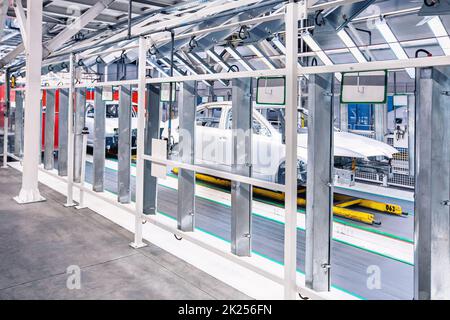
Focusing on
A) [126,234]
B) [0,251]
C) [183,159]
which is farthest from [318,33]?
[0,251]

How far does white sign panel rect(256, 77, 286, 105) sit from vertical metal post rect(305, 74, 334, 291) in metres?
0.26

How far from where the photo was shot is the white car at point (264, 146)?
5875 mm

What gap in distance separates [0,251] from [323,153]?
10.1 feet

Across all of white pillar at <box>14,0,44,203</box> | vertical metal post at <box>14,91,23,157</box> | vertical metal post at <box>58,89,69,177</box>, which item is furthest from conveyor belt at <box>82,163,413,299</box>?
vertical metal post at <box>14,91,23,157</box>

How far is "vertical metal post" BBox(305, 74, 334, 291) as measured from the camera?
271cm

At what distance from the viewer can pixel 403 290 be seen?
318cm

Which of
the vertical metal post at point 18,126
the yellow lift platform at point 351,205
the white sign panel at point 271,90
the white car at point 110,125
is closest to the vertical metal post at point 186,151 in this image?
the white sign panel at point 271,90

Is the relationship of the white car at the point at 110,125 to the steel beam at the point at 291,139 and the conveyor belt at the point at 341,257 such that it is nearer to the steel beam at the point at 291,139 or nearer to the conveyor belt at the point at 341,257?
the conveyor belt at the point at 341,257

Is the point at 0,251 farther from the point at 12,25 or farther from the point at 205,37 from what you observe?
the point at 12,25

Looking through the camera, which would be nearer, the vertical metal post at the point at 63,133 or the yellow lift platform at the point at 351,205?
the yellow lift platform at the point at 351,205

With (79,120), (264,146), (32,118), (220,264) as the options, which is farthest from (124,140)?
(220,264)

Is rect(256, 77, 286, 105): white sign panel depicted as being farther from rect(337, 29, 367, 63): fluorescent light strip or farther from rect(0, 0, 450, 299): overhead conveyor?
rect(337, 29, 367, 63): fluorescent light strip

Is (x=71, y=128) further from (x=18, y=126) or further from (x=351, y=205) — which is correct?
(x=18, y=126)

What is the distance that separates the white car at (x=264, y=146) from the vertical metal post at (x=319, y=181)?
253 centimetres
